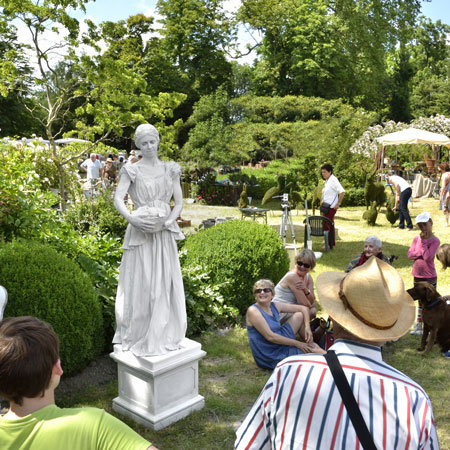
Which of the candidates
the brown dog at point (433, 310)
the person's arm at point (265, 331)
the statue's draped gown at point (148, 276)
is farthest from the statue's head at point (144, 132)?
the brown dog at point (433, 310)

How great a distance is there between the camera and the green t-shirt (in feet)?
4.61

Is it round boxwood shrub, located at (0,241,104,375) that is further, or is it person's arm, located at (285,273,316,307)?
person's arm, located at (285,273,316,307)

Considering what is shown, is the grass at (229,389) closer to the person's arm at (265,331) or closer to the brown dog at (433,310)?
the brown dog at (433,310)

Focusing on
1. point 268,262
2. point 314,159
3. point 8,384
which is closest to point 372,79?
point 314,159

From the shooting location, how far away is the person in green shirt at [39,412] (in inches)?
55.6

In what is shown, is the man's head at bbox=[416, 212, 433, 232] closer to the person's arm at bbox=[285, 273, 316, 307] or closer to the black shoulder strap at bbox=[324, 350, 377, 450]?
the person's arm at bbox=[285, 273, 316, 307]

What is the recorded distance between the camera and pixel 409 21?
36.5 meters

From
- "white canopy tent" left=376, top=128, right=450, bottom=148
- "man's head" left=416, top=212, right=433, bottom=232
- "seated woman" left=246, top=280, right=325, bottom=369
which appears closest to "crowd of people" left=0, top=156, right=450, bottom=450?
"seated woman" left=246, top=280, right=325, bottom=369

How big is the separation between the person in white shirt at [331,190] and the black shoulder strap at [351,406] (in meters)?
8.47

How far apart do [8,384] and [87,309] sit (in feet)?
10.4

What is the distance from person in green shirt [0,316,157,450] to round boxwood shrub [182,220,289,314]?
15.6 ft

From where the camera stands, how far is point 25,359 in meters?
Result: 1.49

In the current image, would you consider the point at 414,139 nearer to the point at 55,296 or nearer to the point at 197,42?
the point at 55,296

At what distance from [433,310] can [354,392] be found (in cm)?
405
